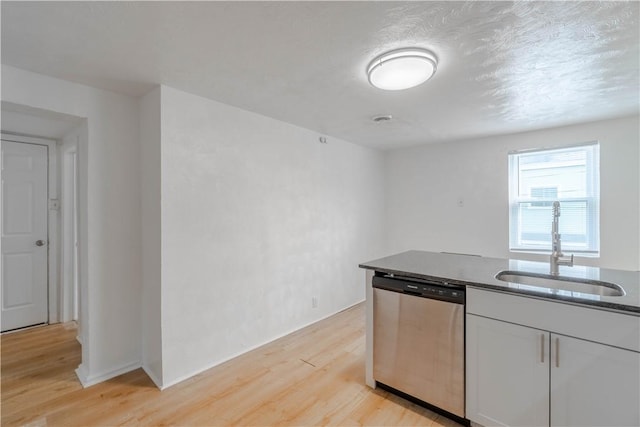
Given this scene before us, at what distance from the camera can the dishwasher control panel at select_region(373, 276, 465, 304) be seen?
6.08ft

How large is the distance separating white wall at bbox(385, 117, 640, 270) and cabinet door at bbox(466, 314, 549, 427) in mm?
2560

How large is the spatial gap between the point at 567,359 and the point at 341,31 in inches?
82.9

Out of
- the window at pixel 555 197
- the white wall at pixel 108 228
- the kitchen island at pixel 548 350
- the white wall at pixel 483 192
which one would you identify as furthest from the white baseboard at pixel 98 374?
the window at pixel 555 197

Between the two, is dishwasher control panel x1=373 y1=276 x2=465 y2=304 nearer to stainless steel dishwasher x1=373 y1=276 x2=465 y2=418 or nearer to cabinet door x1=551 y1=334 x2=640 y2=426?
stainless steel dishwasher x1=373 y1=276 x2=465 y2=418

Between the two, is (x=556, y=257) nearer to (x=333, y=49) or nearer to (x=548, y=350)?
(x=548, y=350)

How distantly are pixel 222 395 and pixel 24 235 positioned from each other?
3.14 m

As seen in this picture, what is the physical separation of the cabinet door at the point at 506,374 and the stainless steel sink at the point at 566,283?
40 centimetres

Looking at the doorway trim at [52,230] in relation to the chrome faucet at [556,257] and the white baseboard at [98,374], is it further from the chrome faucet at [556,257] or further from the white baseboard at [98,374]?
the chrome faucet at [556,257]

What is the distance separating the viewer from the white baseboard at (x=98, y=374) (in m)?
2.30

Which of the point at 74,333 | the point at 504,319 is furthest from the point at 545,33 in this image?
the point at 74,333

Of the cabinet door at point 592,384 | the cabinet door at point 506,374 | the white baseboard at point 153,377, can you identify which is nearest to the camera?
the cabinet door at point 592,384

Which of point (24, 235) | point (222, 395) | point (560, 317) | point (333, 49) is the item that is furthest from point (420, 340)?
point (24, 235)

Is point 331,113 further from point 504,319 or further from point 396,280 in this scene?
point 504,319

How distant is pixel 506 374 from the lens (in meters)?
1.70
